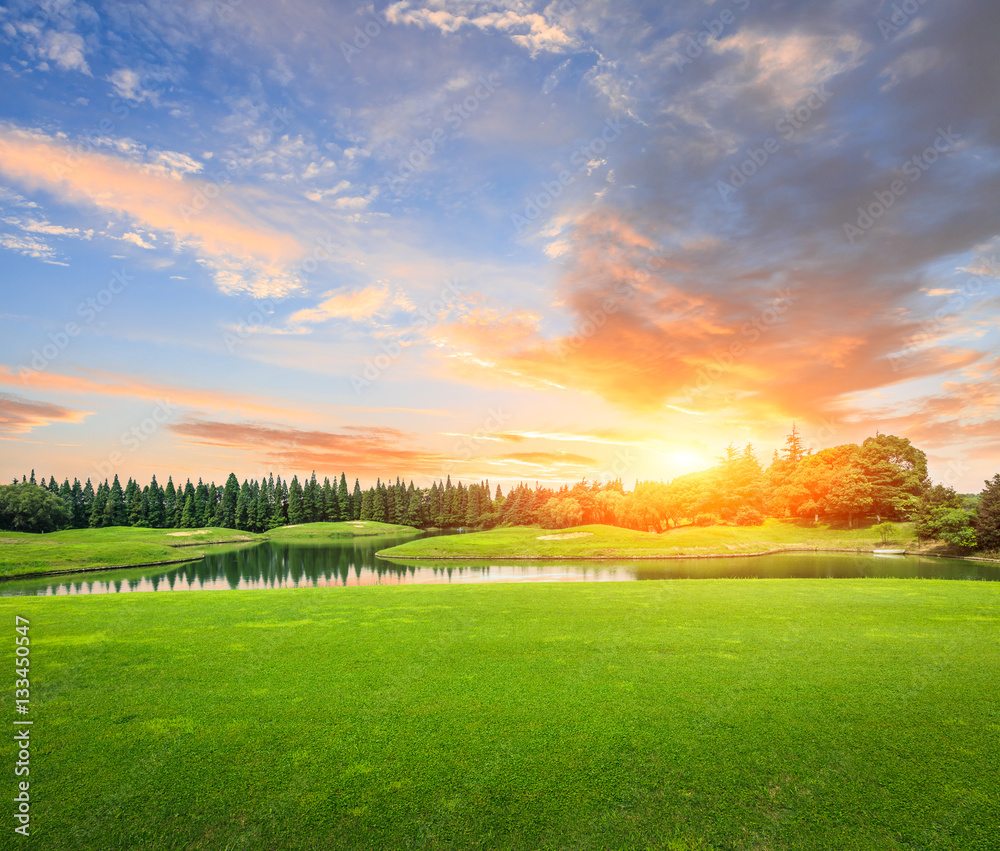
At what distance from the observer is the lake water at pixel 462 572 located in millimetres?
34688

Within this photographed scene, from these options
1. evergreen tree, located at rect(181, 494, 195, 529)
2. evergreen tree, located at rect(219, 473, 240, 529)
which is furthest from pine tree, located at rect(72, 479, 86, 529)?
evergreen tree, located at rect(219, 473, 240, 529)

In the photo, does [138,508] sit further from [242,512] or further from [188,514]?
[242,512]

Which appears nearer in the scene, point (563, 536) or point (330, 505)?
point (563, 536)

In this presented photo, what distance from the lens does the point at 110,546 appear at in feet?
169

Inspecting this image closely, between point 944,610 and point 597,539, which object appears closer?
point 944,610

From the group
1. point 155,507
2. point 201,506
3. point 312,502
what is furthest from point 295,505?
point 155,507

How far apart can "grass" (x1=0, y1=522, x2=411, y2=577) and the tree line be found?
20.2 m

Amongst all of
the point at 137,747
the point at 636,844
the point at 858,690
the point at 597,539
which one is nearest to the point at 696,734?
the point at 636,844

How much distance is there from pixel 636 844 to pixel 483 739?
2.44 meters

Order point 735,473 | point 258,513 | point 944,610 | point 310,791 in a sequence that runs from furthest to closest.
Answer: point 258,513
point 735,473
point 944,610
point 310,791

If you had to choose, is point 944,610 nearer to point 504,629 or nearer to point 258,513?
point 504,629

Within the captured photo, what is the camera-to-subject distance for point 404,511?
128625 mm

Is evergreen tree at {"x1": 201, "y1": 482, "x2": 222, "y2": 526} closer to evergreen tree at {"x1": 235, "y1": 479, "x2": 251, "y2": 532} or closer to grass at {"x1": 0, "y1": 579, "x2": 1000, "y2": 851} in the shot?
evergreen tree at {"x1": 235, "y1": 479, "x2": 251, "y2": 532}

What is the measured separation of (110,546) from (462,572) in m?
39.8
